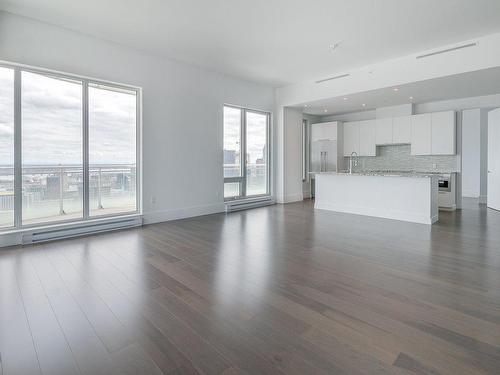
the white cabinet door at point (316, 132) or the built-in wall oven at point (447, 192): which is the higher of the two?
the white cabinet door at point (316, 132)

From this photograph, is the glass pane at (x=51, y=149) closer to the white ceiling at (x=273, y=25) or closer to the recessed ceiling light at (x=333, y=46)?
the white ceiling at (x=273, y=25)

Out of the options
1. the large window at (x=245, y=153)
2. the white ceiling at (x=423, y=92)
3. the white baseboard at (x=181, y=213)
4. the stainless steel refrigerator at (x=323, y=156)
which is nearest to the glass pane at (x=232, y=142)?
the large window at (x=245, y=153)

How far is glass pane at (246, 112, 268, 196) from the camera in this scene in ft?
25.4

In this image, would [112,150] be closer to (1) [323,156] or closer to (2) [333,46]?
(2) [333,46]

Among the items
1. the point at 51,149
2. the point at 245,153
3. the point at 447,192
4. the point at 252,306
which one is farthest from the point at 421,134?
the point at 51,149

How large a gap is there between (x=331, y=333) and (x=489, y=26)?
17.1ft

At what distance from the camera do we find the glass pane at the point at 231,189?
284 inches

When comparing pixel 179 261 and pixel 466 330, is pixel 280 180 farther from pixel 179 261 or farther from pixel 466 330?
pixel 466 330

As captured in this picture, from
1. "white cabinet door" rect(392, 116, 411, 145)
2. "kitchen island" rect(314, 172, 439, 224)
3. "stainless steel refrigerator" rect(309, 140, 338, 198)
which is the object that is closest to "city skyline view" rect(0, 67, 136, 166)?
"kitchen island" rect(314, 172, 439, 224)

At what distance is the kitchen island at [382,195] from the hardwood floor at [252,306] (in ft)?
4.40

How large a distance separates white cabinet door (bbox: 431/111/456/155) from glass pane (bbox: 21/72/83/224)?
7831 mm

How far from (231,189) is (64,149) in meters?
3.67

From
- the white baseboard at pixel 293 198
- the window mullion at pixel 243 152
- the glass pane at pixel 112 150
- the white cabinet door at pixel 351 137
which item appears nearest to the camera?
the glass pane at pixel 112 150

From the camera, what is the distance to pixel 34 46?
169 inches
